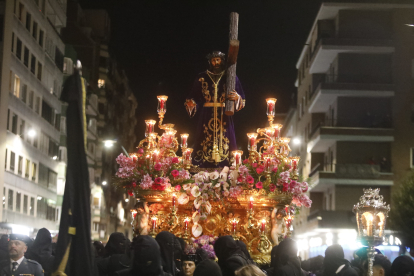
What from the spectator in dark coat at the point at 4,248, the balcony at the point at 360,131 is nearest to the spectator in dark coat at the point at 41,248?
the spectator in dark coat at the point at 4,248

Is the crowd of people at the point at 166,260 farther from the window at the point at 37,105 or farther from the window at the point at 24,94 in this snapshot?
the window at the point at 37,105

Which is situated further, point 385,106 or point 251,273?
point 385,106

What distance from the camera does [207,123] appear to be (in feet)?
57.1

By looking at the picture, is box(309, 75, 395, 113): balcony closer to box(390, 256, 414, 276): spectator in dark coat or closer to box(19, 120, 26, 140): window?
box(19, 120, 26, 140): window

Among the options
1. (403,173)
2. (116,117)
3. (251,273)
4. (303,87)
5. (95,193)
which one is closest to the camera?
(251,273)

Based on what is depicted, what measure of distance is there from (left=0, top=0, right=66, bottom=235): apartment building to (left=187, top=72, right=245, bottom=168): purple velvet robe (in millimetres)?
20182

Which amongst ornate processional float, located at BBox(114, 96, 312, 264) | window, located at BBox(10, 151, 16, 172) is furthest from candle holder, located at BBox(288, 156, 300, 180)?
window, located at BBox(10, 151, 16, 172)

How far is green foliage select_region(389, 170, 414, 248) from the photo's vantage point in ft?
132

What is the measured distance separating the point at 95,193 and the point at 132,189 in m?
64.1

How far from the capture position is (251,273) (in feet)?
24.6

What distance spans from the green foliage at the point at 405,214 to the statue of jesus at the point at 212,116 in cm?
2487

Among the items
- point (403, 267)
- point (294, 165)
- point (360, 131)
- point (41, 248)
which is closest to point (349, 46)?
point (360, 131)

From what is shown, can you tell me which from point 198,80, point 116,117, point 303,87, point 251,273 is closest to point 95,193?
point 116,117

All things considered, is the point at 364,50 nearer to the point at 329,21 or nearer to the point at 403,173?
the point at 329,21
